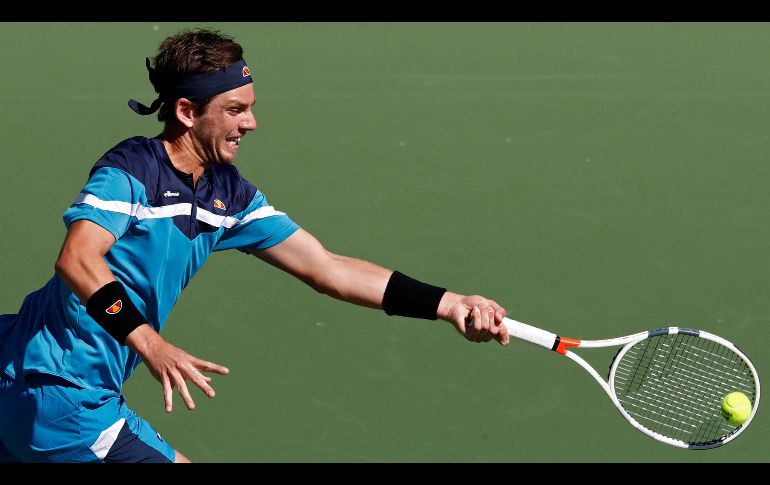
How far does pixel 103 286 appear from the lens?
204 inches

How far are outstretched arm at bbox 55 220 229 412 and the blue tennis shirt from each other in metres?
0.09

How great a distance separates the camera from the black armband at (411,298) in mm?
6094

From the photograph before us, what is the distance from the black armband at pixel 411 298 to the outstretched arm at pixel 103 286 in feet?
3.93

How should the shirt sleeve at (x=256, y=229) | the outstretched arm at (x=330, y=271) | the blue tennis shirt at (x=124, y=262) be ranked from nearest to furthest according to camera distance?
the blue tennis shirt at (x=124, y=262) < the shirt sleeve at (x=256, y=229) < the outstretched arm at (x=330, y=271)

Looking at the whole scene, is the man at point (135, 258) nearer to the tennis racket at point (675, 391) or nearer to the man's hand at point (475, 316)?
the man's hand at point (475, 316)

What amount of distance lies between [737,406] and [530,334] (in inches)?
45.0

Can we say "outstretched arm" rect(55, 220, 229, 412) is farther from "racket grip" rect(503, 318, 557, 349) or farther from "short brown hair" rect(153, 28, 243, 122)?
"racket grip" rect(503, 318, 557, 349)

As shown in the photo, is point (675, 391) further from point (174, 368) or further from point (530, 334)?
point (174, 368)

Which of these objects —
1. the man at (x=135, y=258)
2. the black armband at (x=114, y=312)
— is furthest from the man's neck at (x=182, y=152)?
the black armband at (x=114, y=312)

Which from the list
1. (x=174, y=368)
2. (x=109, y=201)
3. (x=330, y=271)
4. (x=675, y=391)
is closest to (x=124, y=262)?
(x=109, y=201)

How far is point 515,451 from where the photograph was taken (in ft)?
24.0
